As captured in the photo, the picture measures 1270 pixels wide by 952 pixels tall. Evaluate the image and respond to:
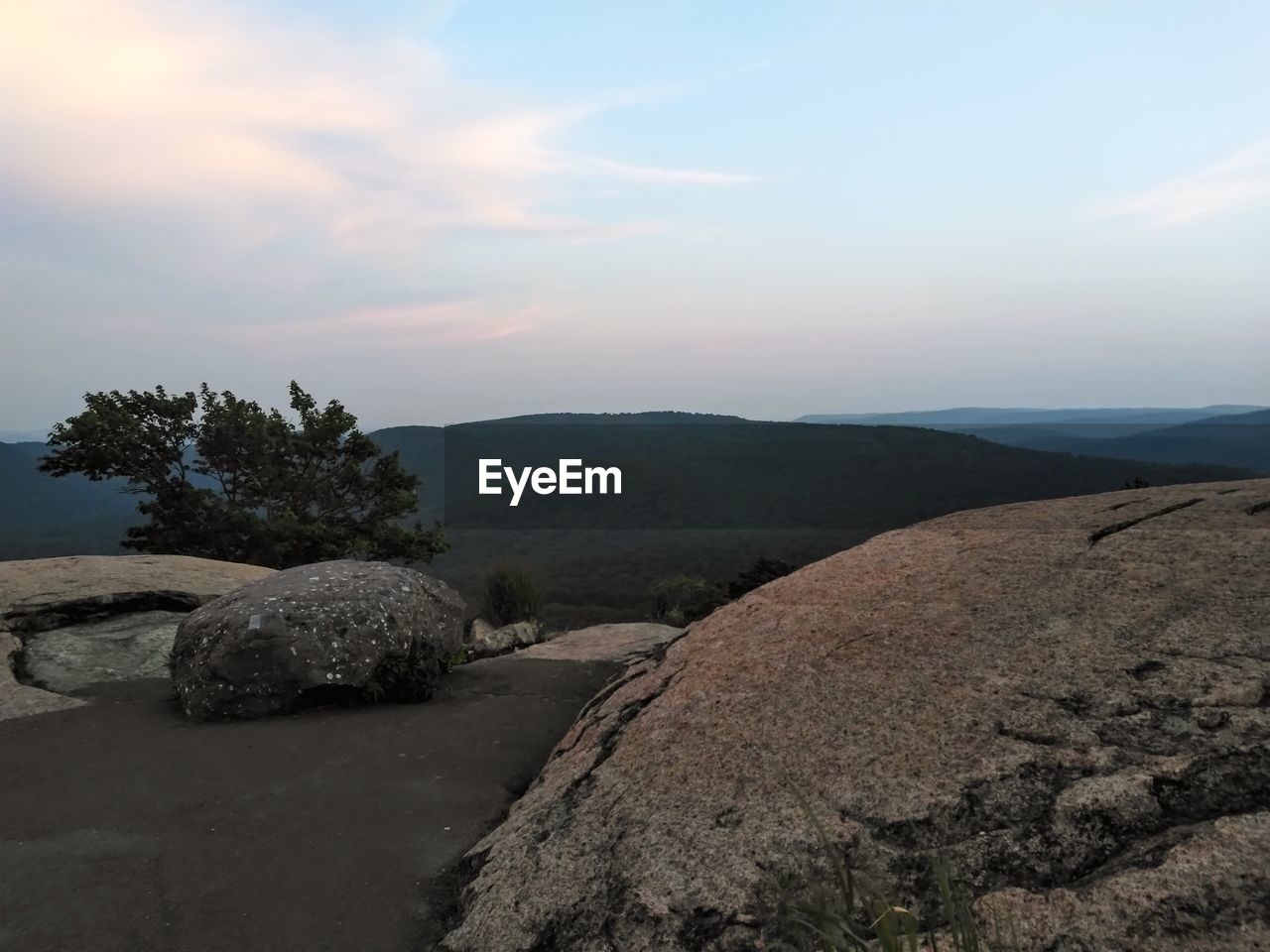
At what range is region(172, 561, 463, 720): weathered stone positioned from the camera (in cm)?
764

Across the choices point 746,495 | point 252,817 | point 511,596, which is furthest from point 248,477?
point 746,495

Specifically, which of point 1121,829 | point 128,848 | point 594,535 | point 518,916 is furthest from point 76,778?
point 594,535

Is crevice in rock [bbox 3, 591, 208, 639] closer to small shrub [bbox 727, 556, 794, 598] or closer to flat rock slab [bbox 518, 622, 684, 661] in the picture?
flat rock slab [bbox 518, 622, 684, 661]

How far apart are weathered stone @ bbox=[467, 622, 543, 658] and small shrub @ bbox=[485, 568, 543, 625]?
9246 millimetres

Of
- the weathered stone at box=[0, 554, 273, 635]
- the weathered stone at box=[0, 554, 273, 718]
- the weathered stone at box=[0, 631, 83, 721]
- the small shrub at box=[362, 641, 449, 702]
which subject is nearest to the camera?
the weathered stone at box=[0, 631, 83, 721]

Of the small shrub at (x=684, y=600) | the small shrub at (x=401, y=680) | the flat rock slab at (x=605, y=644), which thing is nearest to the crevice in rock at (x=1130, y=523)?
the flat rock slab at (x=605, y=644)

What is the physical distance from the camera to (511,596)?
22.2 m

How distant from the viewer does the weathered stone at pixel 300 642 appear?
7.64 metres

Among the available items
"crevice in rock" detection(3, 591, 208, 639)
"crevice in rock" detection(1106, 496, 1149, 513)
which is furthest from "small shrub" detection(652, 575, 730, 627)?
"crevice in rock" detection(3, 591, 208, 639)

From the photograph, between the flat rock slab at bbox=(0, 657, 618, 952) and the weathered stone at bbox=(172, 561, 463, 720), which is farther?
the weathered stone at bbox=(172, 561, 463, 720)

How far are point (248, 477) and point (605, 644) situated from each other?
19713 millimetres

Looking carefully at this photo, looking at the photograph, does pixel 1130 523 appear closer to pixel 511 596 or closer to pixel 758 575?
pixel 758 575

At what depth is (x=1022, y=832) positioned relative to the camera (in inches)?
139

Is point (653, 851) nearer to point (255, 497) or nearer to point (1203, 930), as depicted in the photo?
point (1203, 930)
